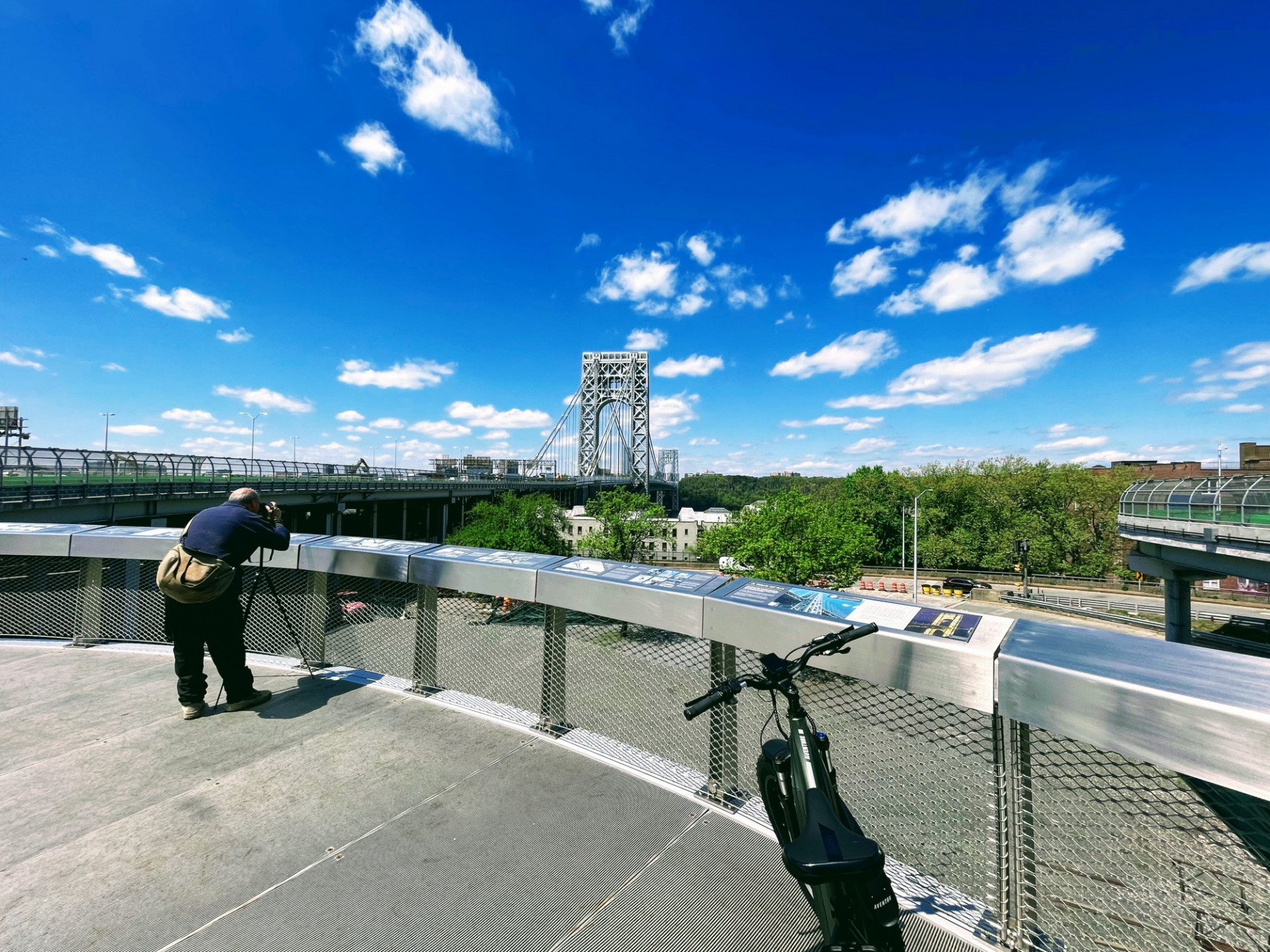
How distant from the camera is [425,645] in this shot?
3.52m

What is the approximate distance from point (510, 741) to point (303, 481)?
106 feet

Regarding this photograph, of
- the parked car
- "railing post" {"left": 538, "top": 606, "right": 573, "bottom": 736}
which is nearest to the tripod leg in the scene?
"railing post" {"left": 538, "top": 606, "right": 573, "bottom": 736}

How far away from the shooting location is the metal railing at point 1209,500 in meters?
13.1

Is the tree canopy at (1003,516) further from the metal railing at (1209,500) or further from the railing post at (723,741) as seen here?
the railing post at (723,741)

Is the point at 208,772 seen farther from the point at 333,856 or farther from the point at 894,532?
the point at 894,532

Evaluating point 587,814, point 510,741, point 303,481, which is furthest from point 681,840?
point 303,481

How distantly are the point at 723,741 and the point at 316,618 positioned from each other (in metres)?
2.99

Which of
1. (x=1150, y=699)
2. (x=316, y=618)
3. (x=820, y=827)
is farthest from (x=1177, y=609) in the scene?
(x=316, y=618)

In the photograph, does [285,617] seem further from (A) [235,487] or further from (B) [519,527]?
(B) [519,527]

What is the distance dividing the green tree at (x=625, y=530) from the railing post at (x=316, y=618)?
2695 centimetres

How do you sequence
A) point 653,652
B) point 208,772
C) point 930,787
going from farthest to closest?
point 653,652, point 208,772, point 930,787

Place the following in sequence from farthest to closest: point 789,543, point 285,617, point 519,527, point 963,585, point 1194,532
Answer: point 963,585 < point 519,527 < point 789,543 < point 1194,532 < point 285,617

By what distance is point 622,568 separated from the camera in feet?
9.66

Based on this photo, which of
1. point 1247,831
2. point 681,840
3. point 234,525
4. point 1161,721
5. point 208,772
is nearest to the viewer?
point 1161,721
